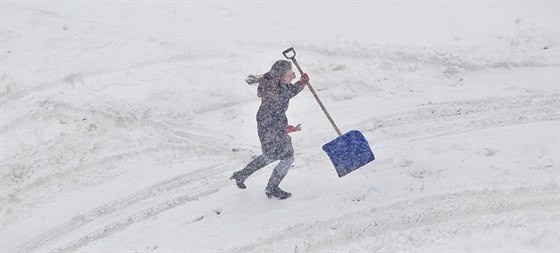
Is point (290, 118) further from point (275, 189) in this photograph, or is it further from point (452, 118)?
point (452, 118)

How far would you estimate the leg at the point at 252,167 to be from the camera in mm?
7383

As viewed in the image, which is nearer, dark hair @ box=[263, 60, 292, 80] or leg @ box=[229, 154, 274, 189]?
dark hair @ box=[263, 60, 292, 80]

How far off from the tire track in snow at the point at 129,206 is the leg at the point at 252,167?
771 mm

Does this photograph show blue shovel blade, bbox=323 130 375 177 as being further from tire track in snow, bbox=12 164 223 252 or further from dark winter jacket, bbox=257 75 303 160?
tire track in snow, bbox=12 164 223 252

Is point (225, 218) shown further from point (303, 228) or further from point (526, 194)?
point (526, 194)

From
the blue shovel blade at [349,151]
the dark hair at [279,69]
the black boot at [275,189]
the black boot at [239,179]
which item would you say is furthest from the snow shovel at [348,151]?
the black boot at [239,179]

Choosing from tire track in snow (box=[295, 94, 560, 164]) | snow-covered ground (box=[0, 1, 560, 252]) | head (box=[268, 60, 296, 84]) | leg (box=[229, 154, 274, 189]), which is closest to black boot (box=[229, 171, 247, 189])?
leg (box=[229, 154, 274, 189])

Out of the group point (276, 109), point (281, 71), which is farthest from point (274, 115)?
point (281, 71)

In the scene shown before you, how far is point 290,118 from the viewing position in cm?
1012

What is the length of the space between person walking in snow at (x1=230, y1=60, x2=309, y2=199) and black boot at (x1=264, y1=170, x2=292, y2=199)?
0.49 feet

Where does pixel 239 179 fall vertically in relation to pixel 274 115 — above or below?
below

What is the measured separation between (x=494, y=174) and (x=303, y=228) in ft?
9.53

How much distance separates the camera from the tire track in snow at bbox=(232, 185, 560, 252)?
702 cm

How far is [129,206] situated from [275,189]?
2.34m
